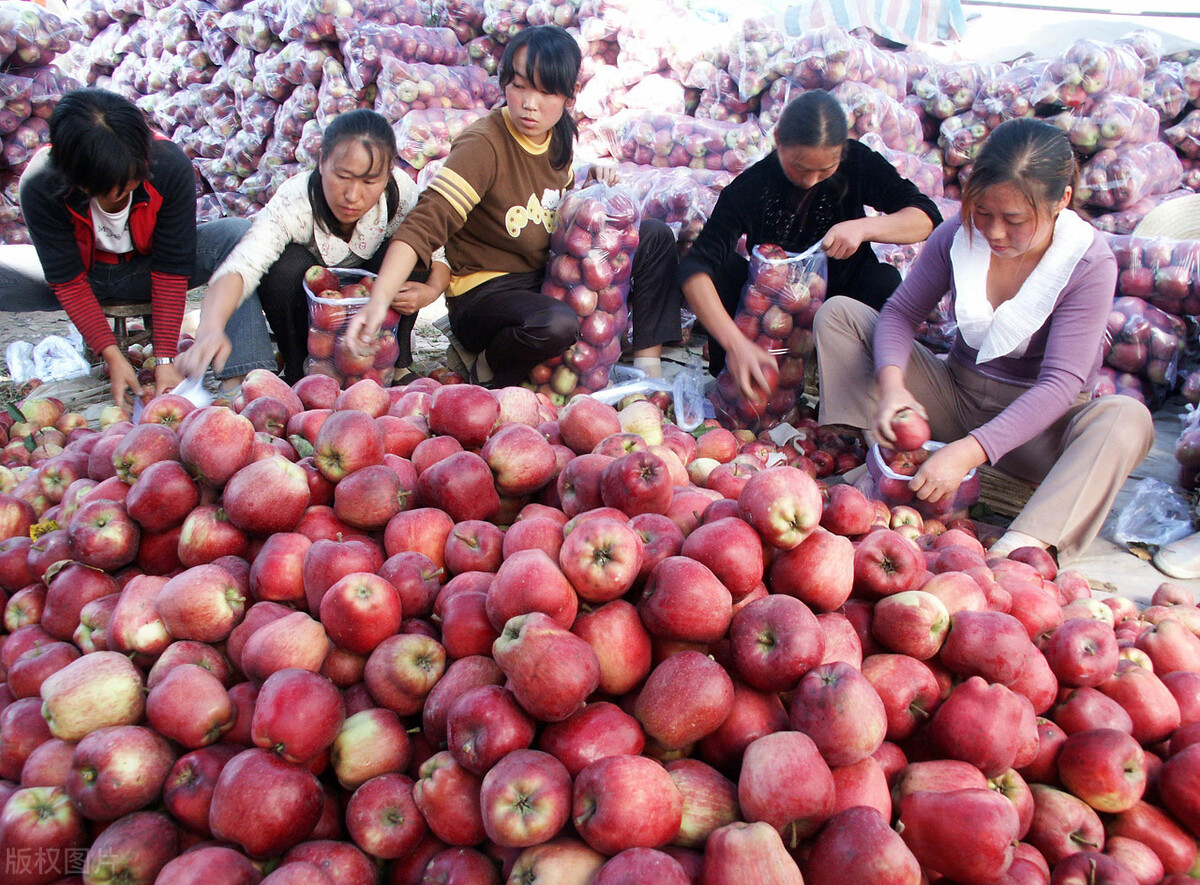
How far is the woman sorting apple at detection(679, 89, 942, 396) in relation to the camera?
3248 millimetres

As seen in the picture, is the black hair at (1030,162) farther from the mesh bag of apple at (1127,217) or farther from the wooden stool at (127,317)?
the wooden stool at (127,317)

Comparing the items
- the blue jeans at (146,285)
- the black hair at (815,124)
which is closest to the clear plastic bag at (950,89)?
the black hair at (815,124)

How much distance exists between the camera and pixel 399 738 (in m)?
1.22

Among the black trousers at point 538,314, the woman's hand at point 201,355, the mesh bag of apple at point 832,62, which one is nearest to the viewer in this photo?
the woman's hand at point 201,355

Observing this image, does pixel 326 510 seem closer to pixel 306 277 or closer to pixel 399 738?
pixel 399 738

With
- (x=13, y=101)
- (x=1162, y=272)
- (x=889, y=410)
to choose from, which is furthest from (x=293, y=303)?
(x=13, y=101)

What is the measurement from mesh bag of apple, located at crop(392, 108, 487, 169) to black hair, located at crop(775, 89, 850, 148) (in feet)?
11.3

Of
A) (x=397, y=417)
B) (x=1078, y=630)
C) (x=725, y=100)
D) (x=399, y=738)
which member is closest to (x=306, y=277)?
(x=397, y=417)

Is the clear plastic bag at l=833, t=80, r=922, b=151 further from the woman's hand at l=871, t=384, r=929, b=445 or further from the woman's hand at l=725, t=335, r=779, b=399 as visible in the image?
the woman's hand at l=871, t=384, r=929, b=445

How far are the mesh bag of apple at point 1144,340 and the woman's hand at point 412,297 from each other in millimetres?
3436

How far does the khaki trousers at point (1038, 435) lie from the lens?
2629mm

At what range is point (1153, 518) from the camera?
294 centimetres

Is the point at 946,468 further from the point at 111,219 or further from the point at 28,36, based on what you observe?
the point at 28,36

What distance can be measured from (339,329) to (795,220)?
2.16 meters
